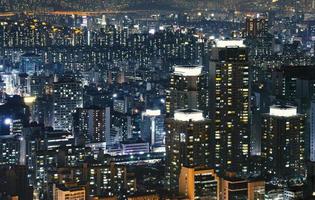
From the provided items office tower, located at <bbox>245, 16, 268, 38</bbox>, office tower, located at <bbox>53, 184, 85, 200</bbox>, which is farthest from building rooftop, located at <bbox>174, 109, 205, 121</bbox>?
office tower, located at <bbox>245, 16, 268, 38</bbox>

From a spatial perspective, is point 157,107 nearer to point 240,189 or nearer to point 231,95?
point 231,95

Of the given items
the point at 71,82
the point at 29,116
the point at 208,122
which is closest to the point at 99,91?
the point at 71,82

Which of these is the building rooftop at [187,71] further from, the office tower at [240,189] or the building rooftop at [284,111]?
the office tower at [240,189]

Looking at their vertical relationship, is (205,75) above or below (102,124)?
above

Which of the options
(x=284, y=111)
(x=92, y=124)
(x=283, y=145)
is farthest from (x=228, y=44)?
(x=92, y=124)

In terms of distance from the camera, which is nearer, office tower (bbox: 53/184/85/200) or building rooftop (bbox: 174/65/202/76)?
office tower (bbox: 53/184/85/200)

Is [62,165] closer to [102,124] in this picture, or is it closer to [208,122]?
[208,122]

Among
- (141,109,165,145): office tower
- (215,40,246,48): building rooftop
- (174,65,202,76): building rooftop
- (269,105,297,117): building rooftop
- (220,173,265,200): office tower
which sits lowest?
(141,109,165,145): office tower

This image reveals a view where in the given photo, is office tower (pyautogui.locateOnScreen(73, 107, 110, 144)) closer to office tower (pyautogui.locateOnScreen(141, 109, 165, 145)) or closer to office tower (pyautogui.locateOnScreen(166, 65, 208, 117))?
office tower (pyautogui.locateOnScreen(141, 109, 165, 145))
